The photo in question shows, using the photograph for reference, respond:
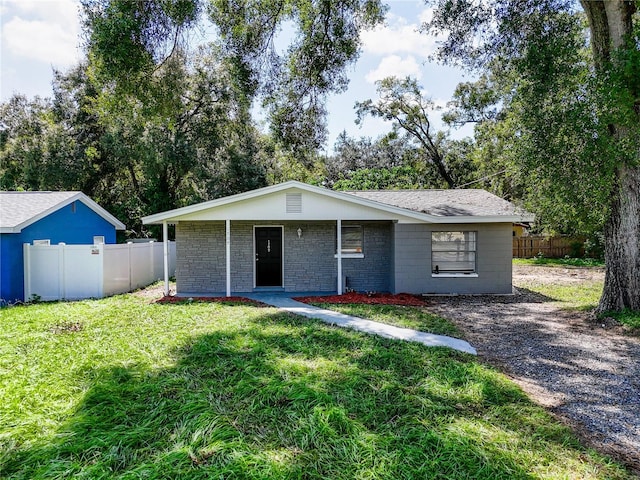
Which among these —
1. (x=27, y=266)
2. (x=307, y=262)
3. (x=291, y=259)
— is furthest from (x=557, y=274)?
(x=27, y=266)

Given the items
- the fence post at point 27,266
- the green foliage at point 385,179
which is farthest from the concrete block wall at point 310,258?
the green foliage at point 385,179

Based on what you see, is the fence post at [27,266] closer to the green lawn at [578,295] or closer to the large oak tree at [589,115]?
the large oak tree at [589,115]

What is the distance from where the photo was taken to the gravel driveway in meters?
3.91

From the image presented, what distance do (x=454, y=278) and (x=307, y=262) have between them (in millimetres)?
4484

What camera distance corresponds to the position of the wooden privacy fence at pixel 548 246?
23.5 meters

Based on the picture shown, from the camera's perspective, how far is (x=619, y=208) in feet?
27.7

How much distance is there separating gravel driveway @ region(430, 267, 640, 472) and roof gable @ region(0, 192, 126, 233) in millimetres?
11168

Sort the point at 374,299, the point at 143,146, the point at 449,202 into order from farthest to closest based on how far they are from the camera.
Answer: the point at 143,146 < the point at 449,202 < the point at 374,299

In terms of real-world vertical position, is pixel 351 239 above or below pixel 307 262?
above

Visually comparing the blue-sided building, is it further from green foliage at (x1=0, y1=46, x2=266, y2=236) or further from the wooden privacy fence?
the wooden privacy fence

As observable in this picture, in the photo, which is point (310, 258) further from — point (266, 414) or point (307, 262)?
point (266, 414)

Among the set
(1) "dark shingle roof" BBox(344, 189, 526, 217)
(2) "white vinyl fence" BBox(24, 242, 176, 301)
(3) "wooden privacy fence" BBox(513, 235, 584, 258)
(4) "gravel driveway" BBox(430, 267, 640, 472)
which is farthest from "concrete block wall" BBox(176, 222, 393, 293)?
(3) "wooden privacy fence" BBox(513, 235, 584, 258)

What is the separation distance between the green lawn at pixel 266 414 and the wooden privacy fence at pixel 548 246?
70.3 ft

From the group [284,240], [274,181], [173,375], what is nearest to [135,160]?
[274,181]
